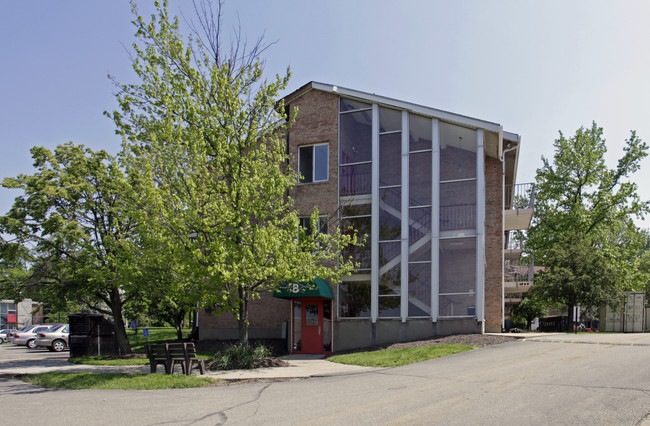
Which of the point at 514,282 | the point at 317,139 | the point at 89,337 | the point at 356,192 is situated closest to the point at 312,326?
the point at 356,192

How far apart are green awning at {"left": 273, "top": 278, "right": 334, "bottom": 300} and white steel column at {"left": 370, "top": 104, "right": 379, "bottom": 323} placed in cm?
175

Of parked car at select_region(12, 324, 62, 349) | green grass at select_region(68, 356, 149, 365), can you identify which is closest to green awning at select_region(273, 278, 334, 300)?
green grass at select_region(68, 356, 149, 365)

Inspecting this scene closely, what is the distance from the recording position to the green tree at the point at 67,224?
18688mm

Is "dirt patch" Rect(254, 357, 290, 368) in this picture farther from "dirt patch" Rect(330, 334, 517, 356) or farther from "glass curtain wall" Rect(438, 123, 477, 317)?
"glass curtain wall" Rect(438, 123, 477, 317)

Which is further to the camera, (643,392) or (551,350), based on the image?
(551,350)

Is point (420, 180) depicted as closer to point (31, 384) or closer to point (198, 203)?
point (198, 203)

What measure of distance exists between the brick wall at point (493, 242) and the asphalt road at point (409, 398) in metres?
6.34

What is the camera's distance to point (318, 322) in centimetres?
2134

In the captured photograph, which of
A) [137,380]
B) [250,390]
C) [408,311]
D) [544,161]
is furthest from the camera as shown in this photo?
[544,161]

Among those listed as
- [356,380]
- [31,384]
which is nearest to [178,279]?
[31,384]

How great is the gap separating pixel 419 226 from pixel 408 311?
3157 mm

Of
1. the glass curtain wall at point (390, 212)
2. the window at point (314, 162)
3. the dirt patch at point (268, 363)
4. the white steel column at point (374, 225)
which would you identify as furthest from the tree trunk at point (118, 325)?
the glass curtain wall at point (390, 212)

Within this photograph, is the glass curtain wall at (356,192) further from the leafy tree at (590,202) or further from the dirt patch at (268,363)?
the leafy tree at (590,202)

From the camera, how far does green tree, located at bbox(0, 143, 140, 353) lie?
1869 cm
